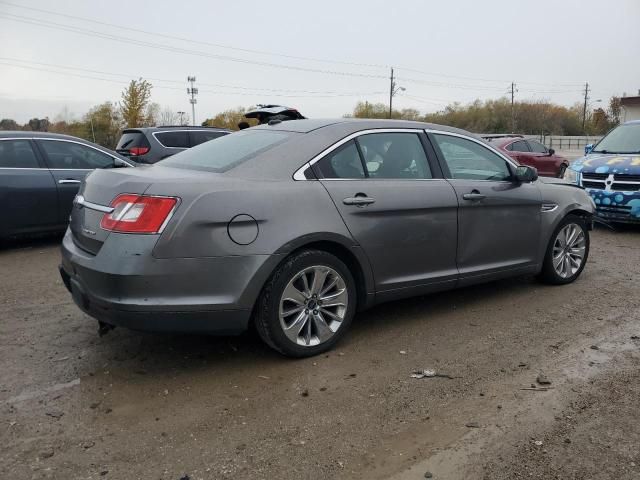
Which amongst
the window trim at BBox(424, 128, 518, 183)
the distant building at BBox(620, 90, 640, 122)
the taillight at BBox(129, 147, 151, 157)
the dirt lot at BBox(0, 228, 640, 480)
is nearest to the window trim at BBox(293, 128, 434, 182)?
the window trim at BBox(424, 128, 518, 183)

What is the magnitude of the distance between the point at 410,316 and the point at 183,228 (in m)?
2.22

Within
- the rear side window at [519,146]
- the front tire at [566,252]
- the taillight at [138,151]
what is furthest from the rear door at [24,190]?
the rear side window at [519,146]

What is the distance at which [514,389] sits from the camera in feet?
11.0

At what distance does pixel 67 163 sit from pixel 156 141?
4122 mm

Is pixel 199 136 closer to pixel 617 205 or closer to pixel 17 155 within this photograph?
pixel 17 155

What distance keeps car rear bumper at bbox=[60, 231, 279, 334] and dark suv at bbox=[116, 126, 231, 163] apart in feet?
27.0

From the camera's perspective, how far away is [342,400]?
10.6ft

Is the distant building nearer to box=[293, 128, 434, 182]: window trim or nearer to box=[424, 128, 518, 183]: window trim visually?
box=[424, 128, 518, 183]: window trim

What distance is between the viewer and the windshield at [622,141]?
9047 millimetres

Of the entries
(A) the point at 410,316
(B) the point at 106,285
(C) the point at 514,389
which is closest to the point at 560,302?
(A) the point at 410,316

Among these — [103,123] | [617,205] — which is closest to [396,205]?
[617,205]

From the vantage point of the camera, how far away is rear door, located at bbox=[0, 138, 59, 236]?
692cm

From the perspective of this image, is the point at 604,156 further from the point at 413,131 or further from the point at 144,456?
the point at 144,456

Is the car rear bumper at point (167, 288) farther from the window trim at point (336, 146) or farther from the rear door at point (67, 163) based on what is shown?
the rear door at point (67, 163)
